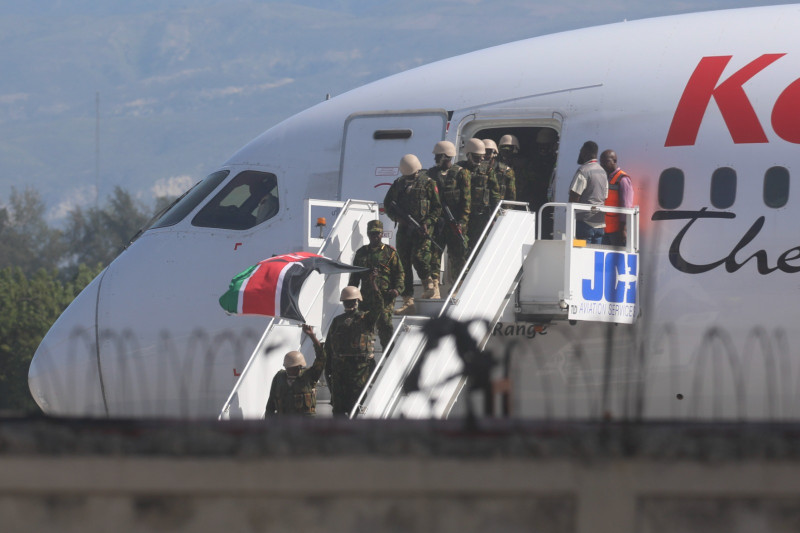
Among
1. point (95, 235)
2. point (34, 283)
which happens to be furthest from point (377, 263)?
point (95, 235)

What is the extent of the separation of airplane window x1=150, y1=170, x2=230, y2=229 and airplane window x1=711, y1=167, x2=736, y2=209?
6165 millimetres

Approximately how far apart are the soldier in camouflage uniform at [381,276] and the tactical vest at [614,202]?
7.39ft

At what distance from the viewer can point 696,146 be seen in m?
13.0

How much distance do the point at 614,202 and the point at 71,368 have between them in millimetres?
6641

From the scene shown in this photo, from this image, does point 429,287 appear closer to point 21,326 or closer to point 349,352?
point 349,352

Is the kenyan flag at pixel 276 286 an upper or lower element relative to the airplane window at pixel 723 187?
lower

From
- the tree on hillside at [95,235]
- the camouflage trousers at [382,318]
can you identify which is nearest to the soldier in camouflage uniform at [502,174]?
the camouflage trousers at [382,318]

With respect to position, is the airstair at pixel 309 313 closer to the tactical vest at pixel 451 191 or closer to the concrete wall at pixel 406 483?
the tactical vest at pixel 451 191

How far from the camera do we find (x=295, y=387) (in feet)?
40.7

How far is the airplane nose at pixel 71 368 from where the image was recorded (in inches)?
579

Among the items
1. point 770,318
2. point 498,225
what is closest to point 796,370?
point 770,318

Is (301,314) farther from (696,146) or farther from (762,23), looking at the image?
(762,23)

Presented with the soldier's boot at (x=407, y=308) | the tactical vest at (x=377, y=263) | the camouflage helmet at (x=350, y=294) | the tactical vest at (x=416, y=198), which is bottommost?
the soldier's boot at (x=407, y=308)

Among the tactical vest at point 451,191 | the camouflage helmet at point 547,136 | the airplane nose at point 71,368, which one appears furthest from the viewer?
the camouflage helmet at point 547,136
